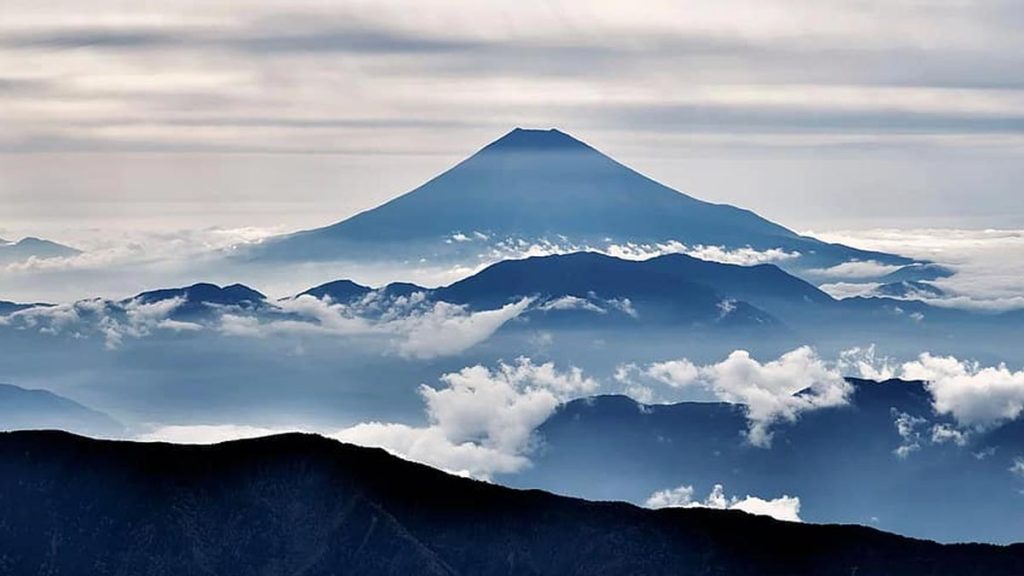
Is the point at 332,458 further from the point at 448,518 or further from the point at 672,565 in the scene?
the point at 672,565

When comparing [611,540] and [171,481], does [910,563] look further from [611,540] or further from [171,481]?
[171,481]

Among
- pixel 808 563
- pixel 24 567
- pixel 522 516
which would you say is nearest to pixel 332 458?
pixel 522 516

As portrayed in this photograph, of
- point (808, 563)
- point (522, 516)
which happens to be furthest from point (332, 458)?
point (808, 563)

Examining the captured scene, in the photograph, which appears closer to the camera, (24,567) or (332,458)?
(24,567)

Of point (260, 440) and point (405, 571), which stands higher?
point (260, 440)

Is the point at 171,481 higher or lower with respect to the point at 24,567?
higher

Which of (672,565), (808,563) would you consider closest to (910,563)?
(808,563)
